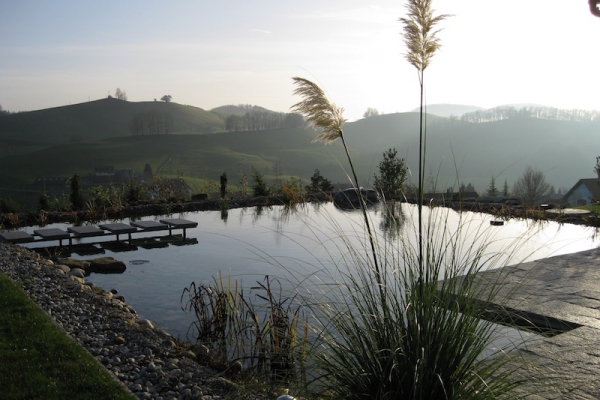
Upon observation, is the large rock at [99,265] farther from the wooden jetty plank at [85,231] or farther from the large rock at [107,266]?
the wooden jetty plank at [85,231]

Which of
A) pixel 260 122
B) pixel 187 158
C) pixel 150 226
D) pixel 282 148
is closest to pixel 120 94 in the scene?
pixel 260 122

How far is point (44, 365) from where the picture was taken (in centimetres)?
264

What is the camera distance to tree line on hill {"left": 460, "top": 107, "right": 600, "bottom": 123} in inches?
2665

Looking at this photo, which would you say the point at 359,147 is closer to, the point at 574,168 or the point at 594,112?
the point at 574,168

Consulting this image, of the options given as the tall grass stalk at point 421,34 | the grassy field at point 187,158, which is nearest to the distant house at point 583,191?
the tall grass stalk at point 421,34

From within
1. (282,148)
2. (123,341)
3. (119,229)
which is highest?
(282,148)

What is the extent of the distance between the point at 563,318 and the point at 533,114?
73.9 metres

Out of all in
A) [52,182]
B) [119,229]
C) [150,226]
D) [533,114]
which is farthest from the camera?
[533,114]

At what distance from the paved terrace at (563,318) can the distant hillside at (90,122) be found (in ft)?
186

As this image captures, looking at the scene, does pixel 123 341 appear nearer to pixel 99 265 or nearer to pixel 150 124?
pixel 99 265

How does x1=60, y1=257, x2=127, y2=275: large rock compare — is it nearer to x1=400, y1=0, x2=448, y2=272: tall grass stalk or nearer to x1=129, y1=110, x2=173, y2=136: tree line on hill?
x1=400, y1=0, x2=448, y2=272: tall grass stalk

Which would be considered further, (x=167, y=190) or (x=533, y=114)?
Answer: (x=533, y=114)

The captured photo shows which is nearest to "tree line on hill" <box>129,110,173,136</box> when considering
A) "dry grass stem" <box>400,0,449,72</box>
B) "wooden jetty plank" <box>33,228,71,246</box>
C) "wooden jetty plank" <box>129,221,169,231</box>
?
"wooden jetty plank" <box>129,221,169,231</box>

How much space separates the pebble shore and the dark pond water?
0.30 m
